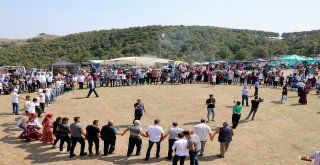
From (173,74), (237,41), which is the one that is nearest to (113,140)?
(173,74)

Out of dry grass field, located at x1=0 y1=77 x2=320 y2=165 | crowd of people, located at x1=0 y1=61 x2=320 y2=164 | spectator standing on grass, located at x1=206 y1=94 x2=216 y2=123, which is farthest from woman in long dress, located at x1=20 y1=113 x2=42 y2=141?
spectator standing on grass, located at x1=206 y1=94 x2=216 y2=123

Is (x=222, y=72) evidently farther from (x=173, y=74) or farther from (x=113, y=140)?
(x=113, y=140)

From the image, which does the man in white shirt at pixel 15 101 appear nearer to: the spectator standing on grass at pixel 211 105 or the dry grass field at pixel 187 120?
the dry grass field at pixel 187 120

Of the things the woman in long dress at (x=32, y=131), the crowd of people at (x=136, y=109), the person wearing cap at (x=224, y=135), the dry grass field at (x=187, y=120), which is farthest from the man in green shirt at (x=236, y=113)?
the woman in long dress at (x=32, y=131)

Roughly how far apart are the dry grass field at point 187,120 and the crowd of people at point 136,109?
499mm

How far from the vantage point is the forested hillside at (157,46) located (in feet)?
243

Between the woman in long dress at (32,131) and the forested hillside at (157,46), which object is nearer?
the woman in long dress at (32,131)

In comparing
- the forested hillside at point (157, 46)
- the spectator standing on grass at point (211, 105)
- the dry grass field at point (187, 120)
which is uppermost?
the forested hillside at point (157, 46)

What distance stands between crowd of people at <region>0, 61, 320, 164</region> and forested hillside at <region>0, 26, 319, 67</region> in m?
38.8

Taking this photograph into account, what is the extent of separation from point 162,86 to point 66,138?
58.0 feet

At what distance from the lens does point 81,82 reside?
1056 inches

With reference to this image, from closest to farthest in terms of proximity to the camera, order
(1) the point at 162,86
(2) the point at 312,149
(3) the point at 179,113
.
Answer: (2) the point at 312,149
(3) the point at 179,113
(1) the point at 162,86

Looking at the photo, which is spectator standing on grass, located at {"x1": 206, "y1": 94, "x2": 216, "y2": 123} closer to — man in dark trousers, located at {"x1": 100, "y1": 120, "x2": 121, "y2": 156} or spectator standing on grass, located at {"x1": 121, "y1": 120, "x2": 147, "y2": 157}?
spectator standing on grass, located at {"x1": 121, "y1": 120, "x2": 147, "y2": 157}

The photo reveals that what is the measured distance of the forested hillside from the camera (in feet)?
243
